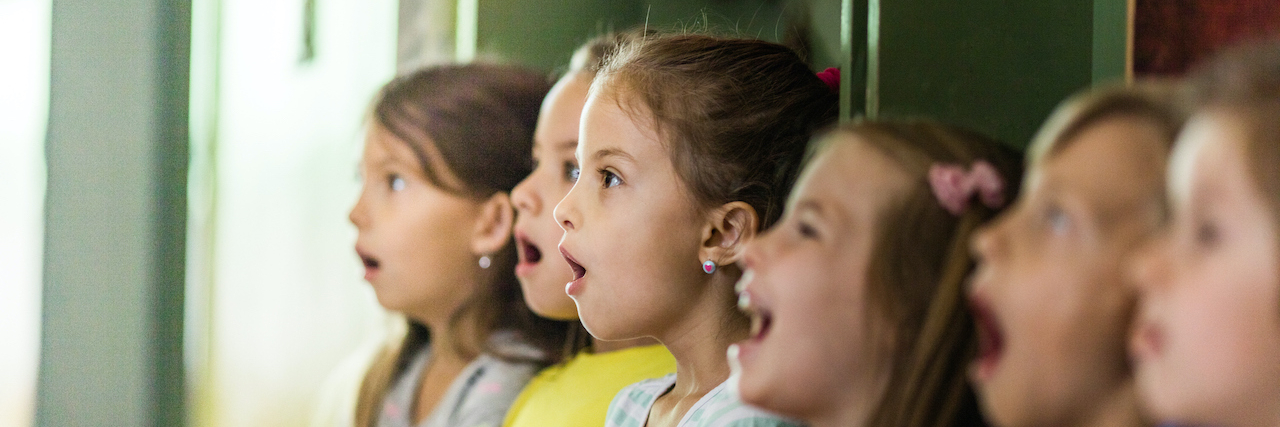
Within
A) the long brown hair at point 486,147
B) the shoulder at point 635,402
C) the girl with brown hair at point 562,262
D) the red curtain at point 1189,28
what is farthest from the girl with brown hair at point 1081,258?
the long brown hair at point 486,147

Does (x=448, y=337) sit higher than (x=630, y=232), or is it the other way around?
(x=630, y=232)

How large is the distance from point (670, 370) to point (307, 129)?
93 centimetres

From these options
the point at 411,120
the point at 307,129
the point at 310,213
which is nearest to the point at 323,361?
the point at 310,213

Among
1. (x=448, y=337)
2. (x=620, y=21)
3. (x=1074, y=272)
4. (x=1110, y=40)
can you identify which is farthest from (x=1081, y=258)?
(x=448, y=337)

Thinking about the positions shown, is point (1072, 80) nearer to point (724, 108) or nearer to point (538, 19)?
point (724, 108)

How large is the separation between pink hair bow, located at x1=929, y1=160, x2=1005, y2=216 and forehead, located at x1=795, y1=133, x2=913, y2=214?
1.0 inches

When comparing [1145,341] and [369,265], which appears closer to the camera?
[1145,341]

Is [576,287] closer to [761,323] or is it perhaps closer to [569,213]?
[569,213]

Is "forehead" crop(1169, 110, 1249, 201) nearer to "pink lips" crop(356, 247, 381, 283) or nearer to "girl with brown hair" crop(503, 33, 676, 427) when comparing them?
"girl with brown hair" crop(503, 33, 676, 427)

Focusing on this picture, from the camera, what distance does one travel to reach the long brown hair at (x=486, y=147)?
1.47 m

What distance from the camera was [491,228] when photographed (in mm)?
1472

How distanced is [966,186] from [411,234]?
104cm

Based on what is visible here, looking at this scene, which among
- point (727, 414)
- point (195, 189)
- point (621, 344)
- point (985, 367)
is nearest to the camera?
point (985, 367)

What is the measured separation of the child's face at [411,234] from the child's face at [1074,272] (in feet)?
3.45
